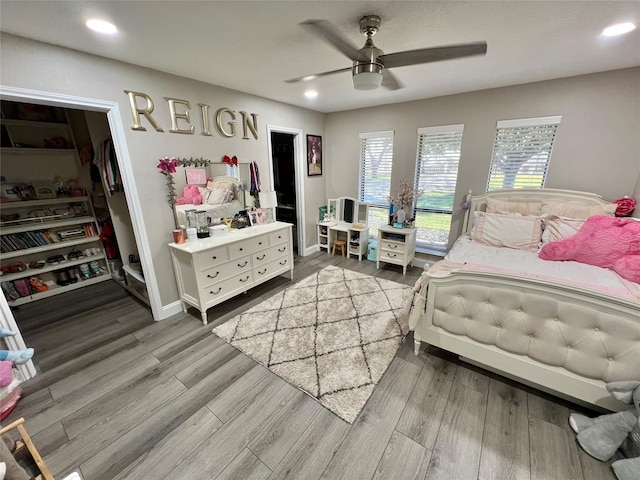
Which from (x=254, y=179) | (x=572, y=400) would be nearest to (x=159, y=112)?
A: (x=254, y=179)

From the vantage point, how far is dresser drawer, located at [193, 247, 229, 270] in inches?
97.0

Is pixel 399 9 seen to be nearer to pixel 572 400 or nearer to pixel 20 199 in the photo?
pixel 572 400

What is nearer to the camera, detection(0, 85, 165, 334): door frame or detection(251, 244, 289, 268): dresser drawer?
detection(0, 85, 165, 334): door frame

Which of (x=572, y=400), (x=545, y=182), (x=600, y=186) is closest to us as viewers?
(x=572, y=400)

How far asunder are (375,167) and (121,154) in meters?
3.48

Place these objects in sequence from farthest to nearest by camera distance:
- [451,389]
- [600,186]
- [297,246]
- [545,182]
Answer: [297,246] < [545,182] < [600,186] < [451,389]

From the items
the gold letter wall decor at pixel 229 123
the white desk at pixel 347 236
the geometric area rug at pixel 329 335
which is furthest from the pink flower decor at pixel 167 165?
the white desk at pixel 347 236

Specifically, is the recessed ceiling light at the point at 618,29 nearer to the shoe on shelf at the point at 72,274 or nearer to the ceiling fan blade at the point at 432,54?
the ceiling fan blade at the point at 432,54

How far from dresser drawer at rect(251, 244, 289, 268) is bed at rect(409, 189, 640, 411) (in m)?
1.88

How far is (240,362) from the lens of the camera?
2139mm

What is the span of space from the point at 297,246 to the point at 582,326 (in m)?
3.82

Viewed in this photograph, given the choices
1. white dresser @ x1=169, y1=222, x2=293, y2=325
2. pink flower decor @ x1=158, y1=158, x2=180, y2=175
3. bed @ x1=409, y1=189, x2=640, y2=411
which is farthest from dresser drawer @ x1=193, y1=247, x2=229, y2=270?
bed @ x1=409, y1=189, x2=640, y2=411

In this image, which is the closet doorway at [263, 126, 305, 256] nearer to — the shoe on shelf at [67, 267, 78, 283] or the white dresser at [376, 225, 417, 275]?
the white dresser at [376, 225, 417, 275]

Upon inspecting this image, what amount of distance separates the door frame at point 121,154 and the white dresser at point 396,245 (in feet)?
9.68
